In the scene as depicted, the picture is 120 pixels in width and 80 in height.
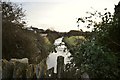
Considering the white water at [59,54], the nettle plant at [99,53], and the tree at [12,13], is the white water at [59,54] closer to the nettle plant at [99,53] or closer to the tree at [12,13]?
the nettle plant at [99,53]

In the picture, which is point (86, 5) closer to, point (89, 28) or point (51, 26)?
point (89, 28)

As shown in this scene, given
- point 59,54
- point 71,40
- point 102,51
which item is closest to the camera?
point 102,51

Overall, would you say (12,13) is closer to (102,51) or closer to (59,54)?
(59,54)

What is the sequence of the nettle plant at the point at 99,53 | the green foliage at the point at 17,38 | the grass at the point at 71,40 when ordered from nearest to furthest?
the nettle plant at the point at 99,53, the grass at the point at 71,40, the green foliage at the point at 17,38

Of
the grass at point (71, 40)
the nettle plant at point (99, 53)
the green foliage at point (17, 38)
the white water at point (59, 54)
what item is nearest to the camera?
the nettle plant at point (99, 53)

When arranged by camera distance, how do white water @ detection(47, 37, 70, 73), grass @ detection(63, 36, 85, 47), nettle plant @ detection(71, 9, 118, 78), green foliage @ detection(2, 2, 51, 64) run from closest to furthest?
nettle plant @ detection(71, 9, 118, 78) → white water @ detection(47, 37, 70, 73) → grass @ detection(63, 36, 85, 47) → green foliage @ detection(2, 2, 51, 64)

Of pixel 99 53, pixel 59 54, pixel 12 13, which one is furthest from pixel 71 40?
pixel 99 53

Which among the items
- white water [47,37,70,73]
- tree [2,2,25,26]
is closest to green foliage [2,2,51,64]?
tree [2,2,25,26]

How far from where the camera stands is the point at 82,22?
2.02 meters

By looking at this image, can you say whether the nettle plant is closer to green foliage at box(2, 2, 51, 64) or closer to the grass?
the grass

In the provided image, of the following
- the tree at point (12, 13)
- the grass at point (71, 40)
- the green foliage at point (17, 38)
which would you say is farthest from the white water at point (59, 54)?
the tree at point (12, 13)

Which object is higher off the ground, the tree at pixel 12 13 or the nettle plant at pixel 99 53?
the tree at pixel 12 13

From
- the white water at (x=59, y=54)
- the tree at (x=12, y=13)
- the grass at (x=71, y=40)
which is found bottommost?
the white water at (x=59, y=54)

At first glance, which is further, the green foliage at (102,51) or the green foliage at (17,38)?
the green foliage at (17,38)
